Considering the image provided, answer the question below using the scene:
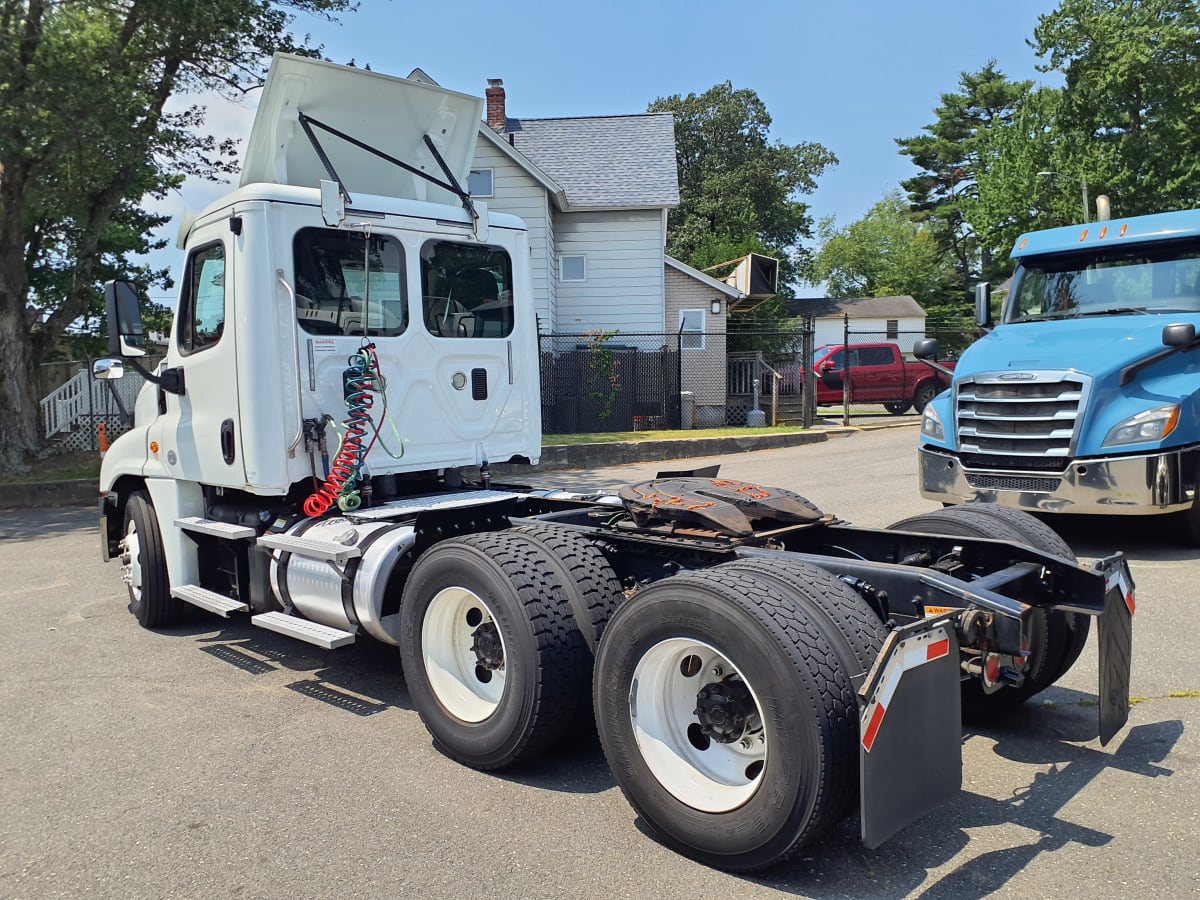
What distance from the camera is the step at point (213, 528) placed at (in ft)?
17.9

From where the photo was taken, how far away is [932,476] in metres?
8.59

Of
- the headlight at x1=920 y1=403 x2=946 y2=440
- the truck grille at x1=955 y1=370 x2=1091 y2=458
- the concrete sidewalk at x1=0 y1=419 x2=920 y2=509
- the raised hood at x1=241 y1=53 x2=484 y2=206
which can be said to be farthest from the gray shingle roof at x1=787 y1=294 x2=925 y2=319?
the raised hood at x1=241 y1=53 x2=484 y2=206

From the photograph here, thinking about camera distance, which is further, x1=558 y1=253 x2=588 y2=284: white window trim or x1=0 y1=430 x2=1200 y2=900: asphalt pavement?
x1=558 y1=253 x2=588 y2=284: white window trim

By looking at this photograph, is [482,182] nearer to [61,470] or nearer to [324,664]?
[61,470]

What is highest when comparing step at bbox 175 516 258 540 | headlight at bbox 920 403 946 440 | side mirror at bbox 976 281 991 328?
side mirror at bbox 976 281 991 328

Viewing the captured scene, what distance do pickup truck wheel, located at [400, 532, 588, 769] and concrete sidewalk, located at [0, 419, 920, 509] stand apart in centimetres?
975

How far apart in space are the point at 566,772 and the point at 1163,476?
568 centimetres

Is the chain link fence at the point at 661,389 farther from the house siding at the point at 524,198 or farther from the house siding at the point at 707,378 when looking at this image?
the house siding at the point at 524,198

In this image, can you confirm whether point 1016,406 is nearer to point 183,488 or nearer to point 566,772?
point 566,772

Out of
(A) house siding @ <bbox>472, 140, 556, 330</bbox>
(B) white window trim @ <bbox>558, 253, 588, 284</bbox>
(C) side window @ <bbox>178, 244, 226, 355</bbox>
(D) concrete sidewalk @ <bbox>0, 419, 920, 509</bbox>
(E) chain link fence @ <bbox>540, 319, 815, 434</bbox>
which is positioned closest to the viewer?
(C) side window @ <bbox>178, 244, 226, 355</bbox>

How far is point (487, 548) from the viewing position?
13.3 feet

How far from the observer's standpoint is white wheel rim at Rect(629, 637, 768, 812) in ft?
10.5

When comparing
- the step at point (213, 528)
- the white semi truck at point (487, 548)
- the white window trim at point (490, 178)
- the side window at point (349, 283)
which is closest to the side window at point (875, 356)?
the white window trim at point (490, 178)

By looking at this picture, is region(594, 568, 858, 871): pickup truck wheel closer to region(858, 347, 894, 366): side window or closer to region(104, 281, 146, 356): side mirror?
region(104, 281, 146, 356): side mirror
